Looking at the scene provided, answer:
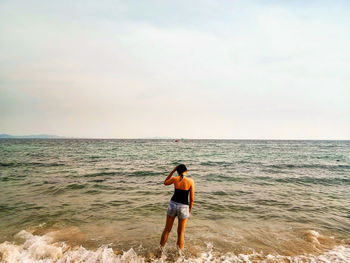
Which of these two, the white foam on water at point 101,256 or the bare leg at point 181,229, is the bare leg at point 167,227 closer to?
the bare leg at point 181,229

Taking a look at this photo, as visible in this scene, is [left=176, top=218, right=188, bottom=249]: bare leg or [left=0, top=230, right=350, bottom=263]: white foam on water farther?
[left=176, top=218, right=188, bottom=249]: bare leg

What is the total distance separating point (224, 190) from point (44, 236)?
10.4 meters

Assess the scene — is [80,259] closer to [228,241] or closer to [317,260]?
[228,241]

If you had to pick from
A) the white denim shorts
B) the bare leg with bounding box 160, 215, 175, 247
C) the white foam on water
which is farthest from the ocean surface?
the white denim shorts

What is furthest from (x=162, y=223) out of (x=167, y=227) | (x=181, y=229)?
(x=181, y=229)

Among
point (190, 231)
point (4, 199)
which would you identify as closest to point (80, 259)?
point (190, 231)

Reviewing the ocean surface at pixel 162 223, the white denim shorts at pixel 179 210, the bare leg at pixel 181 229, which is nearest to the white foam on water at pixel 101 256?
the ocean surface at pixel 162 223

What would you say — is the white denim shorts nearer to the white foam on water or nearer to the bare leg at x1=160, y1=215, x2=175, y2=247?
the bare leg at x1=160, y1=215, x2=175, y2=247

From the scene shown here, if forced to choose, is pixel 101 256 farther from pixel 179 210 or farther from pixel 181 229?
pixel 179 210

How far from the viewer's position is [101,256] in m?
6.44

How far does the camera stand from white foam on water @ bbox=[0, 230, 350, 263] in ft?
20.6

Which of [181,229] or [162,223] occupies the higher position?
[181,229]

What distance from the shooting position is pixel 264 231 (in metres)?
8.40

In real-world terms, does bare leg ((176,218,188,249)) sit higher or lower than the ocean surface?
higher
